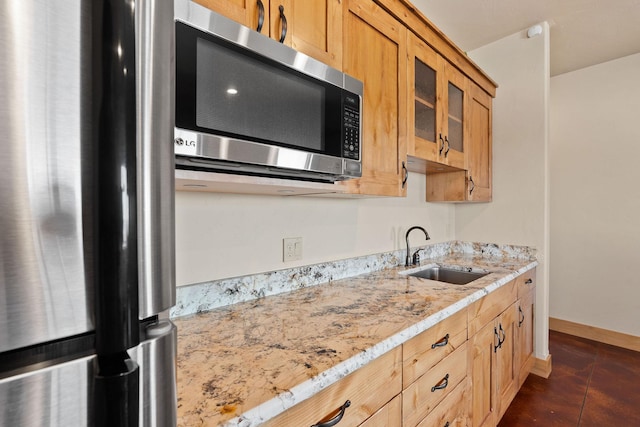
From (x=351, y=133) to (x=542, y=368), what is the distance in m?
2.50

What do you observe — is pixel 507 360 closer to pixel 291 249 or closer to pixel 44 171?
pixel 291 249

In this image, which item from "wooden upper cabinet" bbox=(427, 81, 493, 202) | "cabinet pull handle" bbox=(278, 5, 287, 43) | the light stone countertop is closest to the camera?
the light stone countertop

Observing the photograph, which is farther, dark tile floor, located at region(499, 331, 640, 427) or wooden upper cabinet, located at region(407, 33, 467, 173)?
A: dark tile floor, located at region(499, 331, 640, 427)

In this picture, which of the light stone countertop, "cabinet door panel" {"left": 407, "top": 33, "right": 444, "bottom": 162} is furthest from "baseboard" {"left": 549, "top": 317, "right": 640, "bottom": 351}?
"cabinet door panel" {"left": 407, "top": 33, "right": 444, "bottom": 162}

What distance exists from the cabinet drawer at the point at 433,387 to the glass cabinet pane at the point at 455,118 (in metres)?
1.34

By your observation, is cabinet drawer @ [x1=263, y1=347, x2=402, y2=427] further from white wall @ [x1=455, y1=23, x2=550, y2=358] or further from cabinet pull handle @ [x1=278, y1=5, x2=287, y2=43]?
white wall @ [x1=455, y1=23, x2=550, y2=358]

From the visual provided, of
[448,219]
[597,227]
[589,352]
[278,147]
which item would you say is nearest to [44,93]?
[278,147]

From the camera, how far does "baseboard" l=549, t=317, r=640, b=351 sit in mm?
2852

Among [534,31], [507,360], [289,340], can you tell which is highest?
[534,31]

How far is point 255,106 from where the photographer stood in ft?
2.96

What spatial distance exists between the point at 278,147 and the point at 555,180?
Answer: 3.52 m

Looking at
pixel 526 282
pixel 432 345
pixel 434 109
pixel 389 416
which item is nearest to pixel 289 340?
pixel 389 416

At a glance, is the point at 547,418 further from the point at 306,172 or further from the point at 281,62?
the point at 281,62

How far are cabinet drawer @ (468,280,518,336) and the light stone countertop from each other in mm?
82
